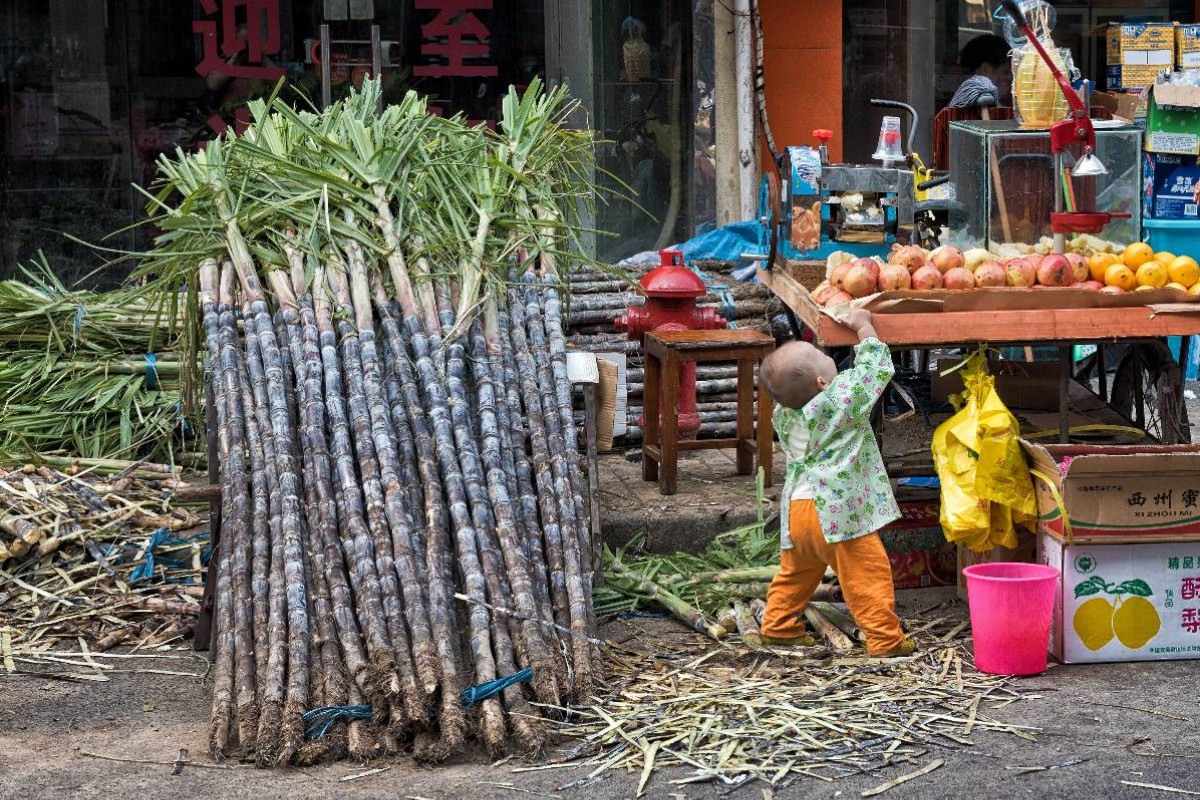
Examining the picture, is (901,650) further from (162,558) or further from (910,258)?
(162,558)

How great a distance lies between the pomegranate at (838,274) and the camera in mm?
5754

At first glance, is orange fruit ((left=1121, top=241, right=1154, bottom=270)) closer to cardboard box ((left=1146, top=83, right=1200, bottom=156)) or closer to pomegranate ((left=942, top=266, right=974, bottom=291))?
pomegranate ((left=942, top=266, right=974, bottom=291))

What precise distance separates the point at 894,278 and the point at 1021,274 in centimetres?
54

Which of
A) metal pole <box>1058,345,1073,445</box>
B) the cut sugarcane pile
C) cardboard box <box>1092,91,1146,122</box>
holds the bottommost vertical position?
the cut sugarcane pile

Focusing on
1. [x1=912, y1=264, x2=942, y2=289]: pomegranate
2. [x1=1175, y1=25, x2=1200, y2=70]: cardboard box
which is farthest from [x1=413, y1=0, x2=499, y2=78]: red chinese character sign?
[x1=912, y1=264, x2=942, y2=289]: pomegranate

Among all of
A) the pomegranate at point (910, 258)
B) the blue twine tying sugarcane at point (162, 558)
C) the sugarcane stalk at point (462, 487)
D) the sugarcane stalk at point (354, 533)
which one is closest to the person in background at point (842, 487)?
the pomegranate at point (910, 258)

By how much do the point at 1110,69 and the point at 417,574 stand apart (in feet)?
29.0

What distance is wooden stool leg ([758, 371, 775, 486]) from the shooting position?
21.9 ft

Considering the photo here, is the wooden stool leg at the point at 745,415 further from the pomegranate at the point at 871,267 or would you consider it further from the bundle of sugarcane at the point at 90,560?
the bundle of sugarcane at the point at 90,560

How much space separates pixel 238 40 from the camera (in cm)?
1052

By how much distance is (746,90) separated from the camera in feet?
34.9

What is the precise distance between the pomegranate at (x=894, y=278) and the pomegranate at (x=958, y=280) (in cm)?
16

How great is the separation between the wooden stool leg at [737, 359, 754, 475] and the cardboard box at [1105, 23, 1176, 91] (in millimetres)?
6053

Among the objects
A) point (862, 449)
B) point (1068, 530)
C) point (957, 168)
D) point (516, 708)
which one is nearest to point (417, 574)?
point (516, 708)
